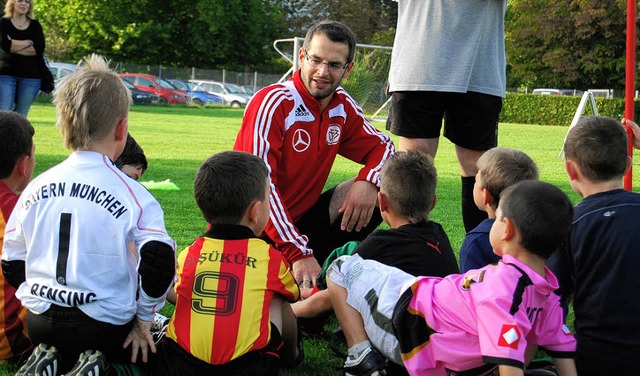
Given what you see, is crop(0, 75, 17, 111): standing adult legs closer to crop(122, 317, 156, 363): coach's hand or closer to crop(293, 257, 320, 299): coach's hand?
crop(293, 257, 320, 299): coach's hand

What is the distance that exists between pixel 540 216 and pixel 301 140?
1877 mm

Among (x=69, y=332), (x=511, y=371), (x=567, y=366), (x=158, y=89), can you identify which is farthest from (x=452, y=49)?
(x=158, y=89)

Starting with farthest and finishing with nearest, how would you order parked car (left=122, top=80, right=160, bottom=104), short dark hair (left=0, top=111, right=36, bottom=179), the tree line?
the tree line, parked car (left=122, top=80, right=160, bottom=104), short dark hair (left=0, top=111, right=36, bottom=179)

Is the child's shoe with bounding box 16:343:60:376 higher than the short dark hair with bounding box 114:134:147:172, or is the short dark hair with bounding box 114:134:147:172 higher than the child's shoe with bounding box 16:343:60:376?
the short dark hair with bounding box 114:134:147:172

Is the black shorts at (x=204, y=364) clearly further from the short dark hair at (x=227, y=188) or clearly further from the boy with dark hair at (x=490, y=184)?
the boy with dark hair at (x=490, y=184)

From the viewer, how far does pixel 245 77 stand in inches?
1818

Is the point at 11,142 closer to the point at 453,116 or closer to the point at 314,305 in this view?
the point at 314,305

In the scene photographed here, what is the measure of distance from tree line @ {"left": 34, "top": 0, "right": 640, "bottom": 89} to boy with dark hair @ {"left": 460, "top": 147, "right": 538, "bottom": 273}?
43.0m

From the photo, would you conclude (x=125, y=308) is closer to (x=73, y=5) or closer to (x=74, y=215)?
(x=74, y=215)

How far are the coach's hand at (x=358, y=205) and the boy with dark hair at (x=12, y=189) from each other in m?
1.69

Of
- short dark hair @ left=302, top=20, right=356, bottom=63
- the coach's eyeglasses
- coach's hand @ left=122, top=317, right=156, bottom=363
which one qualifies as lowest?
coach's hand @ left=122, top=317, right=156, bottom=363

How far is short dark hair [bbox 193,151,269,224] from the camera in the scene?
303 centimetres

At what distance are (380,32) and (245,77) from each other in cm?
1380

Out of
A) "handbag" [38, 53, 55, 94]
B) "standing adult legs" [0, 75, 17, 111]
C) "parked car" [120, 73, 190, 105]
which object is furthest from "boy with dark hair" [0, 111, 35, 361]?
"parked car" [120, 73, 190, 105]
